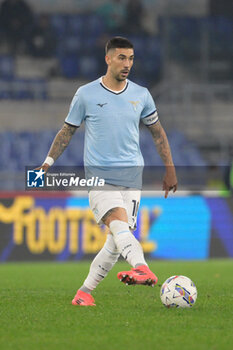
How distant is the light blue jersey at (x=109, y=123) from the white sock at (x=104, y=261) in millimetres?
453

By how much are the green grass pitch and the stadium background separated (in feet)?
13.1

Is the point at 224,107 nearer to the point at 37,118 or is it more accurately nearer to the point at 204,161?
the point at 204,161

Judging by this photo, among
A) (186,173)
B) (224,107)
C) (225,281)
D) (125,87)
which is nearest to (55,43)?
(224,107)

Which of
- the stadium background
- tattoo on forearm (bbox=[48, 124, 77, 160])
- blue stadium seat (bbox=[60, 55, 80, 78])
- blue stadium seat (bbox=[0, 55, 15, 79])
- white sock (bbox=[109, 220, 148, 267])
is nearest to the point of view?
white sock (bbox=[109, 220, 148, 267])

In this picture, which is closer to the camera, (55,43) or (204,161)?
(204,161)

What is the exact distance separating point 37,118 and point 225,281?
12190 millimetres

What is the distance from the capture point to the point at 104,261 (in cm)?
594

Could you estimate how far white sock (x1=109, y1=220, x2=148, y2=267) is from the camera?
526 cm

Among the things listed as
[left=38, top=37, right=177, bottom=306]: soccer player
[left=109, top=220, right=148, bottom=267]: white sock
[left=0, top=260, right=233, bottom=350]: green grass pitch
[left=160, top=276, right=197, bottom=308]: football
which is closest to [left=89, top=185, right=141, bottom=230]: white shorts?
[left=38, top=37, right=177, bottom=306]: soccer player

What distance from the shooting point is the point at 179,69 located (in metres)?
22.6

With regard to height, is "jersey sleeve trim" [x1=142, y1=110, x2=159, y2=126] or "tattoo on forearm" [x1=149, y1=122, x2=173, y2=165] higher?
"jersey sleeve trim" [x1=142, y1=110, x2=159, y2=126]

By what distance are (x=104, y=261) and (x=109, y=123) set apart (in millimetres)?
977

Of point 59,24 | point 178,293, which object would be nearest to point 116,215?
point 178,293

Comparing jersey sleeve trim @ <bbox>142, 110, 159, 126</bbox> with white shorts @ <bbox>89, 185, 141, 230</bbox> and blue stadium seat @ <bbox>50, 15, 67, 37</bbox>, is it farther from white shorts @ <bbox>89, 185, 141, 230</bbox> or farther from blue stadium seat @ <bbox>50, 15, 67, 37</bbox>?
blue stadium seat @ <bbox>50, 15, 67, 37</bbox>
